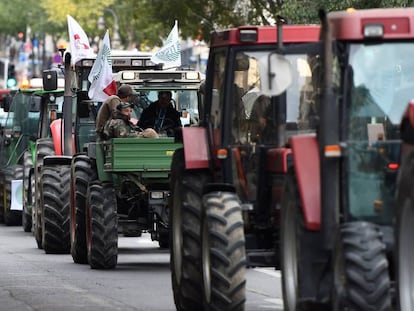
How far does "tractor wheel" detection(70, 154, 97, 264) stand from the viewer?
22.9 metres

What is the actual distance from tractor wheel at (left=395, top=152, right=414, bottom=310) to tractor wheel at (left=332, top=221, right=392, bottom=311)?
0.08 m

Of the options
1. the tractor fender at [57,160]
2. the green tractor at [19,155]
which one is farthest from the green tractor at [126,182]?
the green tractor at [19,155]

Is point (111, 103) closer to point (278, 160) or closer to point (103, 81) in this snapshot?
point (103, 81)

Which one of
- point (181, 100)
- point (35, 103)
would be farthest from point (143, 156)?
point (35, 103)

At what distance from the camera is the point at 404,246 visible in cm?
1131

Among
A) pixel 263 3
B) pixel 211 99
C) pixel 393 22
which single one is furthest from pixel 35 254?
pixel 263 3

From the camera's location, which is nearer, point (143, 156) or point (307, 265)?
point (307, 265)

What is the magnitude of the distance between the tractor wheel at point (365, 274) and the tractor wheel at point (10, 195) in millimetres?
22695

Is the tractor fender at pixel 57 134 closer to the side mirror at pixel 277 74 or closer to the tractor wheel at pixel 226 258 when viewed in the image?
the tractor wheel at pixel 226 258

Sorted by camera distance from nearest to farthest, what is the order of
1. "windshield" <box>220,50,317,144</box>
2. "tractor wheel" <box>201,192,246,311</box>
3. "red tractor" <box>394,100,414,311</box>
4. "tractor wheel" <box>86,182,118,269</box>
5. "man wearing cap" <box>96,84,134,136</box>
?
"red tractor" <box>394,100,414,311</box> → "tractor wheel" <box>201,192,246,311</box> → "windshield" <box>220,50,317,144</box> → "tractor wheel" <box>86,182,118,269</box> → "man wearing cap" <box>96,84,134,136</box>

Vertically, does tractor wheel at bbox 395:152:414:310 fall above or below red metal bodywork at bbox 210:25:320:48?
below

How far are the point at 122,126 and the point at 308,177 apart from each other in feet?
31.0

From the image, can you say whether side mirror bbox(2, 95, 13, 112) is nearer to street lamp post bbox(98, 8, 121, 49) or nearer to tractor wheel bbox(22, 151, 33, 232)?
tractor wheel bbox(22, 151, 33, 232)

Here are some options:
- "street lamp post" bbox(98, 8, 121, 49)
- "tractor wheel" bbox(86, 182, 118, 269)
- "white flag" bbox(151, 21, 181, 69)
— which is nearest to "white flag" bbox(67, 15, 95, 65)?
"white flag" bbox(151, 21, 181, 69)
